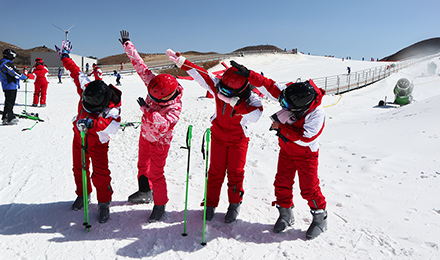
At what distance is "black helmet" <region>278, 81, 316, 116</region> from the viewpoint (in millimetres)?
3270

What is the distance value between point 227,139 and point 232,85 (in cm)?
71

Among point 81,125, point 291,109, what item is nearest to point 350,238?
point 291,109

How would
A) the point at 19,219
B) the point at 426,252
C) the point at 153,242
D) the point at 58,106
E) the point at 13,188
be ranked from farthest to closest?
the point at 58,106
the point at 13,188
the point at 19,219
the point at 153,242
the point at 426,252

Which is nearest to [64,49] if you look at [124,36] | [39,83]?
[124,36]

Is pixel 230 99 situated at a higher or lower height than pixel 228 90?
lower

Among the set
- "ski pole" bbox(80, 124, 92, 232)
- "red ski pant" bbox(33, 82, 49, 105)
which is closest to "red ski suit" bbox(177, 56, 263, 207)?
"ski pole" bbox(80, 124, 92, 232)

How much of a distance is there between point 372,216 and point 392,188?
3.40 ft

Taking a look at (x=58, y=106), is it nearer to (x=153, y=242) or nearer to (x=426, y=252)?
(x=153, y=242)

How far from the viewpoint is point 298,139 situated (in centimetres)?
332

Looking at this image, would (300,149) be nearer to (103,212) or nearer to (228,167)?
(228,167)

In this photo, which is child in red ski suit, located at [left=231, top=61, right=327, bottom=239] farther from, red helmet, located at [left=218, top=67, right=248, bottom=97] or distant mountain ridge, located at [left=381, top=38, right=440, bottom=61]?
distant mountain ridge, located at [left=381, top=38, right=440, bottom=61]

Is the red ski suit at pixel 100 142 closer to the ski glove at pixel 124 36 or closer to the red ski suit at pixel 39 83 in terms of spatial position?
the ski glove at pixel 124 36

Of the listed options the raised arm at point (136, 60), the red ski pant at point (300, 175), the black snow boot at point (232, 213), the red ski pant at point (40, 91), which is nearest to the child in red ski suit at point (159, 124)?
the raised arm at point (136, 60)

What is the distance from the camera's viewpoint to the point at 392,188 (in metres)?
4.71
